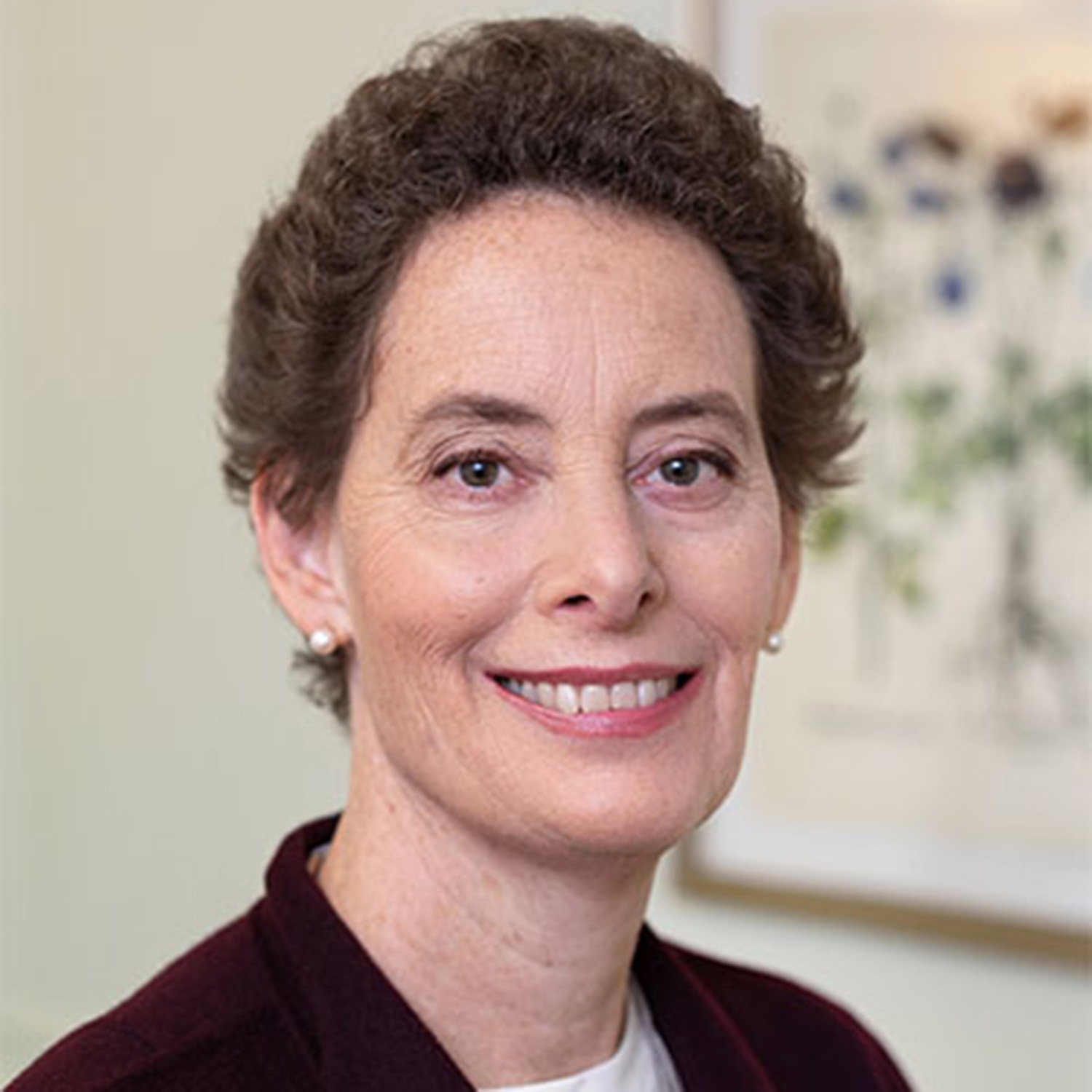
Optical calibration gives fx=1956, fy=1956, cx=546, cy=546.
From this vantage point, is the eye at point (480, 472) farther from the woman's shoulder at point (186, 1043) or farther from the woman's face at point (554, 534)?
the woman's shoulder at point (186, 1043)

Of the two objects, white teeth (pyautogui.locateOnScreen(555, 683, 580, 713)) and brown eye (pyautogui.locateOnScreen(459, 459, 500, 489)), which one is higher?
brown eye (pyautogui.locateOnScreen(459, 459, 500, 489))

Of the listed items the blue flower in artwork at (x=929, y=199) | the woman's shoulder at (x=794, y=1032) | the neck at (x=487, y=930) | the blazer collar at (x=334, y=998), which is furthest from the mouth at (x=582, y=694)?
the blue flower in artwork at (x=929, y=199)

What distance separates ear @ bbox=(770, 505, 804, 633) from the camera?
1.58 metres

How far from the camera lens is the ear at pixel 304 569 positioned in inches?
58.4

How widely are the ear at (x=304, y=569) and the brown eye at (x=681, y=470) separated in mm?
266

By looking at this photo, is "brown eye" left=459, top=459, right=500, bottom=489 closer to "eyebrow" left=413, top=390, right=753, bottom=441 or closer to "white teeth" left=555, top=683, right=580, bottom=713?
"eyebrow" left=413, top=390, right=753, bottom=441

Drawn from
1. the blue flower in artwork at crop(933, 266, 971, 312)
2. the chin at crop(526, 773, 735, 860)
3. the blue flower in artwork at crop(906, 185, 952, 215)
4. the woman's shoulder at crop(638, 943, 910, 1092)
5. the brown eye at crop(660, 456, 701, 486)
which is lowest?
the woman's shoulder at crop(638, 943, 910, 1092)

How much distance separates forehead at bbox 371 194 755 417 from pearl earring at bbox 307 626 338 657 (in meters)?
Result: 0.20

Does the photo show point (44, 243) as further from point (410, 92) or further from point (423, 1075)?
point (423, 1075)

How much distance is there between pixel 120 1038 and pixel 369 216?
0.60 m

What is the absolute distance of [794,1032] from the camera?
1751 millimetres

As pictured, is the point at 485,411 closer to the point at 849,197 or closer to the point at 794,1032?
the point at 794,1032

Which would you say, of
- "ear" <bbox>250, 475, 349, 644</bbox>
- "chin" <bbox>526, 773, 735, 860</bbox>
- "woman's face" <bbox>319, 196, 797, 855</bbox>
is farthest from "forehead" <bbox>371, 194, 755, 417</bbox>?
"chin" <bbox>526, 773, 735, 860</bbox>

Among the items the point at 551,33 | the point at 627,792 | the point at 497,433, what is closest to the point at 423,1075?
the point at 627,792
